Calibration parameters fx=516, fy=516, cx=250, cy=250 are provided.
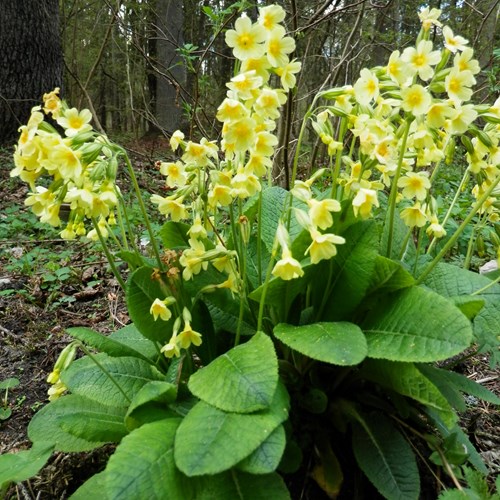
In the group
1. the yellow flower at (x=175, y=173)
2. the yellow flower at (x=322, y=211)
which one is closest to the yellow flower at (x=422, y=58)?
the yellow flower at (x=322, y=211)

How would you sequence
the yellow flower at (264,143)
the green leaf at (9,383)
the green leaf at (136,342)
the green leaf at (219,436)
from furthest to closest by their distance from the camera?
the green leaf at (9,383) < the green leaf at (136,342) < the yellow flower at (264,143) < the green leaf at (219,436)

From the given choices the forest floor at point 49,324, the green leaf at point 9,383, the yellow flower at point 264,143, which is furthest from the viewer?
the green leaf at point 9,383

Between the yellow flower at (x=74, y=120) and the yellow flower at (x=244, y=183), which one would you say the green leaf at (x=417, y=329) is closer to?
the yellow flower at (x=244, y=183)

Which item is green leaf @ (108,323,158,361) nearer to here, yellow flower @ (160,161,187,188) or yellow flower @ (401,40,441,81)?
yellow flower @ (160,161,187,188)

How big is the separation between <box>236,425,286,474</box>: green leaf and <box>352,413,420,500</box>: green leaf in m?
0.44

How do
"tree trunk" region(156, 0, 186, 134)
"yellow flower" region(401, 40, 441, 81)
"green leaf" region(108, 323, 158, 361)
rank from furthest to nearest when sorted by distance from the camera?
1. "tree trunk" region(156, 0, 186, 134)
2. "green leaf" region(108, 323, 158, 361)
3. "yellow flower" region(401, 40, 441, 81)

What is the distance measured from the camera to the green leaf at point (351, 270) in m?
1.56

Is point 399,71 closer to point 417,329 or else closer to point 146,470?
point 417,329

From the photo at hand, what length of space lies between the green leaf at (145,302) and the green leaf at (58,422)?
0.92 feet

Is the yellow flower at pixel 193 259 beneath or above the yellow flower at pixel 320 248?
beneath

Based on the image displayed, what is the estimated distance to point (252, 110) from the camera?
5.00ft

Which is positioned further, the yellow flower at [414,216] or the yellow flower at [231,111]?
the yellow flower at [414,216]

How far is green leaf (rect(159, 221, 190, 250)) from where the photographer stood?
1.94 meters

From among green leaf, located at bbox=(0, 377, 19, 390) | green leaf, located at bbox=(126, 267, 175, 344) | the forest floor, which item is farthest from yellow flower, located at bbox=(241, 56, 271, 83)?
green leaf, located at bbox=(0, 377, 19, 390)
